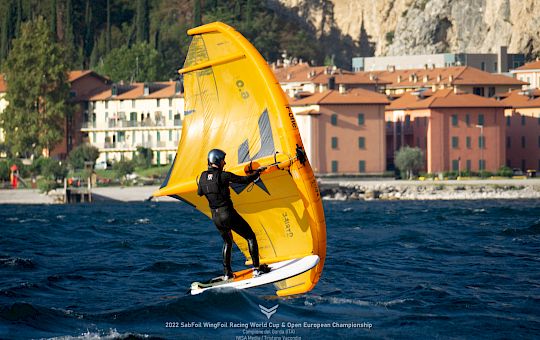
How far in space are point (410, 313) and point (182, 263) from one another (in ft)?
26.7

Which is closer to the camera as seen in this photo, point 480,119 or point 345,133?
point 345,133

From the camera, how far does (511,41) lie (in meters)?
136

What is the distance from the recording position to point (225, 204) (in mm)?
18938

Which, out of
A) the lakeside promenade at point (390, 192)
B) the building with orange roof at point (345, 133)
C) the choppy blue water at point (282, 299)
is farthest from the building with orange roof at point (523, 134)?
the choppy blue water at point (282, 299)

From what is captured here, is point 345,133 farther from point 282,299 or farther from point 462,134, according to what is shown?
point 282,299

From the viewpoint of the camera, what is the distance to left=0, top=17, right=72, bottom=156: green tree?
102000 millimetres

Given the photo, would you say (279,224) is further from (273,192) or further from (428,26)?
(428,26)

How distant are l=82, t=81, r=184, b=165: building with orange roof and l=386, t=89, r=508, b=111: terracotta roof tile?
59.6 ft

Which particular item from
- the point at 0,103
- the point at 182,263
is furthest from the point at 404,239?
the point at 0,103

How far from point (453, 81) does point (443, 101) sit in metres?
12.4

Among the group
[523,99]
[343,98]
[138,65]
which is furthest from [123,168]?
[138,65]

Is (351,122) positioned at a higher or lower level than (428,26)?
lower

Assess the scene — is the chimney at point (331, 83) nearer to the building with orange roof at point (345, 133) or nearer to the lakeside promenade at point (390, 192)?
the building with orange roof at point (345, 133)

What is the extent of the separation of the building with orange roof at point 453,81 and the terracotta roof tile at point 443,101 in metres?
5.54
